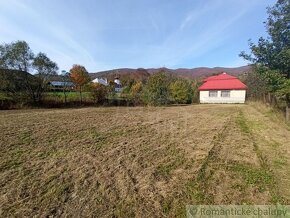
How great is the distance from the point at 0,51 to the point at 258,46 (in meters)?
21.1

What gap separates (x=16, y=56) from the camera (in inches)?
747

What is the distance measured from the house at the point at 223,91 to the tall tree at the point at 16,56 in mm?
22609

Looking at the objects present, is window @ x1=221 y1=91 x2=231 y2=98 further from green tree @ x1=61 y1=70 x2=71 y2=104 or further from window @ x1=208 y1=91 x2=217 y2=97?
green tree @ x1=61 y1=70 x2=71 y2=104

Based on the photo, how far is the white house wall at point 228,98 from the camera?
26.9 meters

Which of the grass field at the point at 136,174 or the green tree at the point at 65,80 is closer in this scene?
the grass field at the point at 136,174

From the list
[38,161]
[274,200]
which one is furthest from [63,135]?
[274,200]

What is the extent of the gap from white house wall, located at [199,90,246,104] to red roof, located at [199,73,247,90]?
62 centimetres

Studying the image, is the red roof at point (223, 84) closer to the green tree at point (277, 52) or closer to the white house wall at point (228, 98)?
the white house wall at point (228, 98)

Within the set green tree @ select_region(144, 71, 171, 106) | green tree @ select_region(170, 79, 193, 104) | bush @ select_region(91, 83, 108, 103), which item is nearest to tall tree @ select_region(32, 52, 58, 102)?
bush @ select_region(91, 83, 108, 103)

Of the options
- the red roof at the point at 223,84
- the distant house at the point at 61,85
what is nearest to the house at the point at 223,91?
the red roof at the point at 223,84

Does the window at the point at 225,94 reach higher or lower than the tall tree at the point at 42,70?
lower

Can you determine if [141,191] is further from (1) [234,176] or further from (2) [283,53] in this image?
(2) [283,53]

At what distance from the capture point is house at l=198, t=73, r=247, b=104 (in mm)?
27061

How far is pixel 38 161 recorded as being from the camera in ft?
13.1
